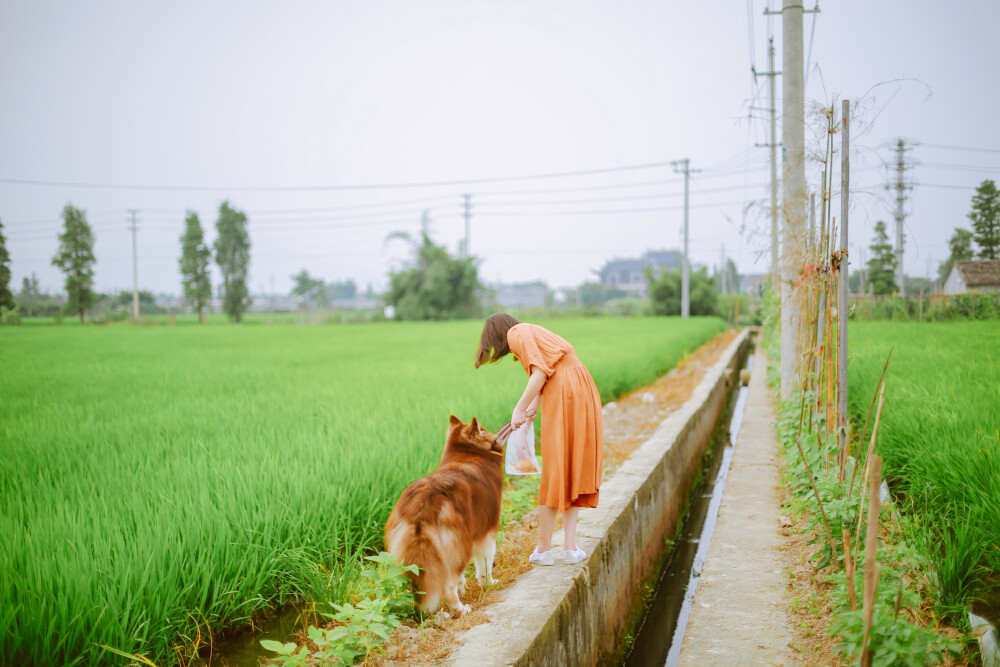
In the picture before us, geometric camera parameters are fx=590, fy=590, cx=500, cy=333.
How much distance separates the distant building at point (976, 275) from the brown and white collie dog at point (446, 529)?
5944mm

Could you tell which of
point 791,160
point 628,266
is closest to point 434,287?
point 791,160

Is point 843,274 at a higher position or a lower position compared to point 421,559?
higher

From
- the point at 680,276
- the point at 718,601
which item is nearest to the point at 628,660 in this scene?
the point at 718,601

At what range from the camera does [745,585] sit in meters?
3.35

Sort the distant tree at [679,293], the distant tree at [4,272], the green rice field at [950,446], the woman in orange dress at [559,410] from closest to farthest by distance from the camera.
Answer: the green rice field at [950,446], the woman in orange dress at [559,410], the distant tree at [4,272], the distant tree at [679,293]

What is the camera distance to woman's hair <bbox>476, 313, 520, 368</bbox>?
2.81 m

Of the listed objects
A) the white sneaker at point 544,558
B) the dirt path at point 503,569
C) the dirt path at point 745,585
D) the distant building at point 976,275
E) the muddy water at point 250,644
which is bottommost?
the dirt path at point 745,585

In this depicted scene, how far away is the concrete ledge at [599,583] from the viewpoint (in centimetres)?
223

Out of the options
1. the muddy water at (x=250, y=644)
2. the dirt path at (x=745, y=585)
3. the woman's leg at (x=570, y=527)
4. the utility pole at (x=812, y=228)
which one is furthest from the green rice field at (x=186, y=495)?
the dirt path at (x=745, y=585)

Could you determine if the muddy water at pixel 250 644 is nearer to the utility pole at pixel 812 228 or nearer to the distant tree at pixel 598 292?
the utility pole at pixel 812 228

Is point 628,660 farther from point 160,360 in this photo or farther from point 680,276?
point 680,276

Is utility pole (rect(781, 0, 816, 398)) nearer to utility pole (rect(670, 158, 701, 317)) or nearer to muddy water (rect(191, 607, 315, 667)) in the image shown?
muddy water (rect(191, 607, 315, 667))

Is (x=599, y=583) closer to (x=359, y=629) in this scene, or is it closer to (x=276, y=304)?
(x=359, y=629)

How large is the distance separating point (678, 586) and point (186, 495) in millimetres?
3233
